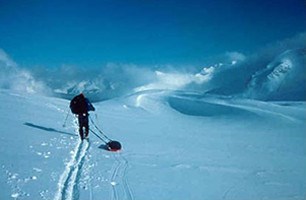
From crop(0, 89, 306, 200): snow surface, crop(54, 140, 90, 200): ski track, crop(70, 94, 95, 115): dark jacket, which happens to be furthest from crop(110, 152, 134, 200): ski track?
crop(70, 94, 95, 115): dark jacket

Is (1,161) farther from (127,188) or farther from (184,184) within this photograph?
(184,184)

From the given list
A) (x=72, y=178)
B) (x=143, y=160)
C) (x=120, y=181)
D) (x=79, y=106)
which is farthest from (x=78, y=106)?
(x=120, y=181)

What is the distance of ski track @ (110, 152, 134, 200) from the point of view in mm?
8373

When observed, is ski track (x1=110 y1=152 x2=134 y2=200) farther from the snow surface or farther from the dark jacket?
the dark jacket

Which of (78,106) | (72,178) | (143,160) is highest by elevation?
(78,106)

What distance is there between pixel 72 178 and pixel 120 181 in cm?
124

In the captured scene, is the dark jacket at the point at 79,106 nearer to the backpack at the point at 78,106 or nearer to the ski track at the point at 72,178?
the backpack at the point at 78,106

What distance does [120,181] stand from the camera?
9.34 m

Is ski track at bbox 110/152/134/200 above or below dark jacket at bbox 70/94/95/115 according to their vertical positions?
below

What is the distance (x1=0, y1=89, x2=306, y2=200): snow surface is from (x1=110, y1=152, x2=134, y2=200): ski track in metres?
0.02

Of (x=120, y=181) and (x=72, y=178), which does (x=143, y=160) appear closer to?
(x=120, y=181)

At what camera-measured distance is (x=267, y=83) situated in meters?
195

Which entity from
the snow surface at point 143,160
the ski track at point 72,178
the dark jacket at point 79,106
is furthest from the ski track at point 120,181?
the dark jacket at point 79,106

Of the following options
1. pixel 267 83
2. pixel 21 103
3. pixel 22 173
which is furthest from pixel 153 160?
pixel 267 83
